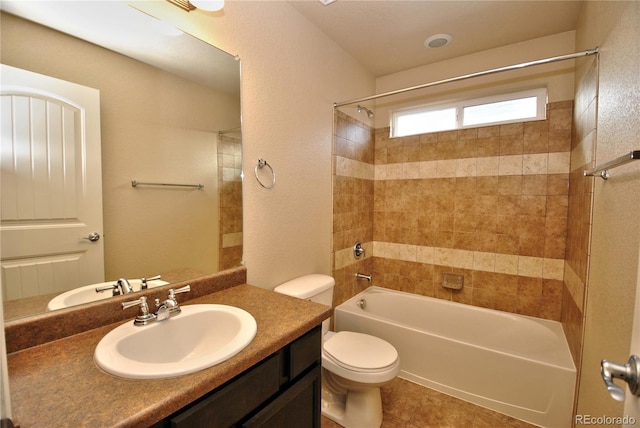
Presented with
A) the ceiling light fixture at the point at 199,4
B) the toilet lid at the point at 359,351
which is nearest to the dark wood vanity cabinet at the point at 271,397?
the toilet lid at the point at 359,351

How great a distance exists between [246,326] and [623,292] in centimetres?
131

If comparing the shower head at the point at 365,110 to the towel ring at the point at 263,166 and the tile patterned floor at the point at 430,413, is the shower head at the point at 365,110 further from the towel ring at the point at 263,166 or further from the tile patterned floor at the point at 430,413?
the tile patterned floor at the point at 430,413

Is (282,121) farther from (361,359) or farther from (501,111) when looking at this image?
(501,111)

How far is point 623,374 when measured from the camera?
533 mm

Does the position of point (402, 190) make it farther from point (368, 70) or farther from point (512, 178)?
point (368, 70)

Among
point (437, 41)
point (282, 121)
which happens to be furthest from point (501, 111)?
point (282, 121)

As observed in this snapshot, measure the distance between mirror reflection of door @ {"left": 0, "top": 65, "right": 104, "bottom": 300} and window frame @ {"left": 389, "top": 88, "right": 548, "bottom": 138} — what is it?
8.11 feet

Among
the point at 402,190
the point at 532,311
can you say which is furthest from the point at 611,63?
the point at 532,311

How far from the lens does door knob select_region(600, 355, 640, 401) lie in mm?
506

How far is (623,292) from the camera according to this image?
0.94m

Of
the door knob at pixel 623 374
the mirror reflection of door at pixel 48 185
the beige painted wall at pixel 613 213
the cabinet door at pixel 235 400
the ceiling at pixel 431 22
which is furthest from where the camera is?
the ceiling at pixel 431 22

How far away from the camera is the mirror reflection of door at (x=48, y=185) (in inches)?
31.3

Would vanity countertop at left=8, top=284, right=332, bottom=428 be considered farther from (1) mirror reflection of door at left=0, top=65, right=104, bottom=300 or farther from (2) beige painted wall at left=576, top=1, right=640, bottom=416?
(2) beige painted wall at left=576, top=1, right=640, bottom=416

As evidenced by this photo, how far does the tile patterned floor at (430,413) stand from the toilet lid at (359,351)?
0.44m
